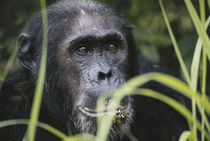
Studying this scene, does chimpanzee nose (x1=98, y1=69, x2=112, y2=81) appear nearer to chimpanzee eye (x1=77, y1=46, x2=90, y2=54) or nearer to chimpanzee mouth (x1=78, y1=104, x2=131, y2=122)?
chimpanzee mouth (x1=78, y1=104, x2=131, y2=122)

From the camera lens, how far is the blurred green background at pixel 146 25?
5.38 metres

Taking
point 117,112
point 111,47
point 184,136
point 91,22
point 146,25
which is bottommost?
point 184,136

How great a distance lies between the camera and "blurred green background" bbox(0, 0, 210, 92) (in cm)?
538

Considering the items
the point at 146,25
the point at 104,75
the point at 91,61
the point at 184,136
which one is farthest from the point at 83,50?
the point at 146,25

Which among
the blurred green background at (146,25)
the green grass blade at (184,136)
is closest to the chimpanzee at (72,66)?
the blurred green background at (146,25)

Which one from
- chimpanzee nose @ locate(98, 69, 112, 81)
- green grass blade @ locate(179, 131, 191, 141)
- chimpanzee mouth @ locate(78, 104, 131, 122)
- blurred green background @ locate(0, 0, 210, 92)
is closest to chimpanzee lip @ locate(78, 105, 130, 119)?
chimpanzee mouth @ locate(78, 104, 131, 122)

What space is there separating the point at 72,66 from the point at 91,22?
522 millimetres

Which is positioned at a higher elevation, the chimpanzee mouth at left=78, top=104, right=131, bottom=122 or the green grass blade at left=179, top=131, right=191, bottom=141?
the chimpanzee mouth at left=78, top=104, right=131, bottom=122

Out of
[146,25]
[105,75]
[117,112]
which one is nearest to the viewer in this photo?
[117,112]

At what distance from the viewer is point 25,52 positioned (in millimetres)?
4102

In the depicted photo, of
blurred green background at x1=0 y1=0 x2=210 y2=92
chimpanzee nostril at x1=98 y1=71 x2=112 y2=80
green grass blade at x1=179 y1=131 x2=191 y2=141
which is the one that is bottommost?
green grass blade at x1=179 y1=131 x2=191 y2=141

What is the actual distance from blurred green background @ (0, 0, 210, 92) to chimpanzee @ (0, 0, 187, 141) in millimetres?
1012

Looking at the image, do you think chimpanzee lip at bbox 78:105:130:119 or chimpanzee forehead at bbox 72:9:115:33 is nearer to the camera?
chimpanzee lip at bbox 78:105:130:119

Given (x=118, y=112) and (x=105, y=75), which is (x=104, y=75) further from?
(x=118, y=112)
